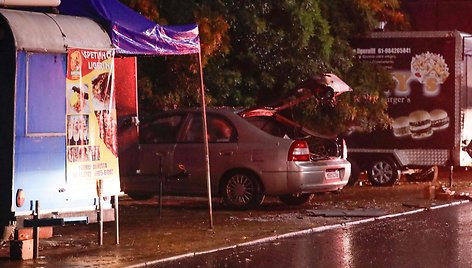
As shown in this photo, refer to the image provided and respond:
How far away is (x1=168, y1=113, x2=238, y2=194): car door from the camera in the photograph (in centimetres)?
1872

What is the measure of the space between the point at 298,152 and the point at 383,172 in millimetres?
6685

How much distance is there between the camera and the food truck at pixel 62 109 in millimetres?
12438

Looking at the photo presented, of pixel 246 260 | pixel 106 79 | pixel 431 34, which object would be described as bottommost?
pixel 246 260

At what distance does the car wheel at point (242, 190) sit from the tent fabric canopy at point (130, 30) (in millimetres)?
4055

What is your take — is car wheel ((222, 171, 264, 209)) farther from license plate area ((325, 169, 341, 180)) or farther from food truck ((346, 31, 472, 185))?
food truck ((346, 31, 472, 185))

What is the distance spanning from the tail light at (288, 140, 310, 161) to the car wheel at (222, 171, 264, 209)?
739 mm

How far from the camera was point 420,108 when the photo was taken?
80.4ft

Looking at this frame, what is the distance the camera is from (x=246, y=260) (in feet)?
42.4

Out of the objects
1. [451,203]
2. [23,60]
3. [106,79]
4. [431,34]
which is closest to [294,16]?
[431,34]

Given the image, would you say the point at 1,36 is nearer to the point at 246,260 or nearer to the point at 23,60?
the point at 23,60

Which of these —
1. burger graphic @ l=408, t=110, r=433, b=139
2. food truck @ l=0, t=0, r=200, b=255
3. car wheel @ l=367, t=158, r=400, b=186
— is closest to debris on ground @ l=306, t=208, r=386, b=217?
food truck @ l=0, t=0, r=200, b=255

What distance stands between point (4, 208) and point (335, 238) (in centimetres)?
474

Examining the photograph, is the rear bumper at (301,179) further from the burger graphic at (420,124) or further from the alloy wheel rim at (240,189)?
the burger graphic at (420,124)

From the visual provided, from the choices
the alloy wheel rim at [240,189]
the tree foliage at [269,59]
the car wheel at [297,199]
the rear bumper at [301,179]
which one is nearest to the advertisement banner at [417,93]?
the tree foliage at [269,59]
